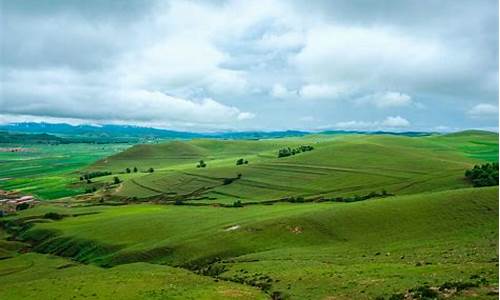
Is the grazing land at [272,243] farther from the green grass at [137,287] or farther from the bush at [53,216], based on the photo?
the bush at [53,216]

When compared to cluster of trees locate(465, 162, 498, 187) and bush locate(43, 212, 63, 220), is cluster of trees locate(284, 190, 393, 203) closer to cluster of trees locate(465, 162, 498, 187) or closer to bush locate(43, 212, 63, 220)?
cluster of trees locate(465, 162, 498, 187)

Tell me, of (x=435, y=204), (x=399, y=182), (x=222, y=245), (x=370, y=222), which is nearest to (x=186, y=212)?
(x=222, y=245)

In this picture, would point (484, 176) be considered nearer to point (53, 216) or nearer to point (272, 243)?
point (272, 243)

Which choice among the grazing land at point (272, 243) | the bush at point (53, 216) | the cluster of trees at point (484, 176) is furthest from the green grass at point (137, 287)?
the cluster of trees at point (484, 176)

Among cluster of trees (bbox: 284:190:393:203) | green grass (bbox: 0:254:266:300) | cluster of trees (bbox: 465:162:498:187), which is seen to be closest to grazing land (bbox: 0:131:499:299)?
green grass (bbox: 0:254:266:300)

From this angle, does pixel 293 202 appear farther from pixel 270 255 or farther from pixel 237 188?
pixel 270 255
